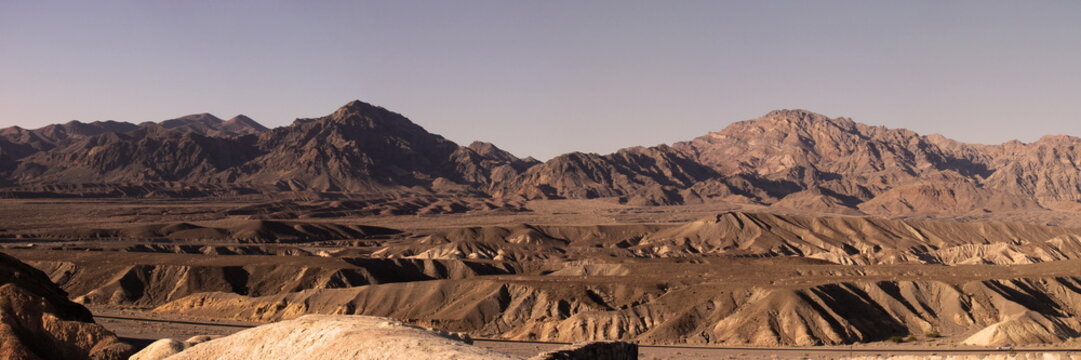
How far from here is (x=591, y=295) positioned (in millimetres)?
87062

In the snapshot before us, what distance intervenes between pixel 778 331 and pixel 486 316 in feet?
81.3

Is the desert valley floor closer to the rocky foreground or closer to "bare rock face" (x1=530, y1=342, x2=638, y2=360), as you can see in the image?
"bare rock face" (x1=530, y1=342, x2=638, y2=360)

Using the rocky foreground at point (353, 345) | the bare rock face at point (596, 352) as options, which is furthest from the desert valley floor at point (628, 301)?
the rocky foreground at point (353, 345)

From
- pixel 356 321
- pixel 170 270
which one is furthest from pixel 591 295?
pixel 356 321

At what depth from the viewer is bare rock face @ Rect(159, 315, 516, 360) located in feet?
95.1

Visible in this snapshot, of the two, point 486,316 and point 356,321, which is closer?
point 356,321

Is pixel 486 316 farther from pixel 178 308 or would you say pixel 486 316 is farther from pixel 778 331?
pixel 178 308

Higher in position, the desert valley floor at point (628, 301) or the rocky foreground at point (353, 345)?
the rocky foreground at point (353, 345)

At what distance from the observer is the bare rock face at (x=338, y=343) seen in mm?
29000

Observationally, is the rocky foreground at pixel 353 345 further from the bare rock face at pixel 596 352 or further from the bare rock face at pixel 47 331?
the bare rock face at pixel 47 331

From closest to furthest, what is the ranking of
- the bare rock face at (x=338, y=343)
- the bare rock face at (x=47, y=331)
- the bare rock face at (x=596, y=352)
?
the bare rock face at (x=338, y=343), the bare rock face at (x=596, y=352), the bare rock face at (x=47, y=331)

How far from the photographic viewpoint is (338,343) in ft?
101

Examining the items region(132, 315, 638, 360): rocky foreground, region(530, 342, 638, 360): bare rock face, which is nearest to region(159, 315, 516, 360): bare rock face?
region(132, 315, 638, 360): rocky foreground

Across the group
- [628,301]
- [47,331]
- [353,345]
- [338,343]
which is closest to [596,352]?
[353,345]
